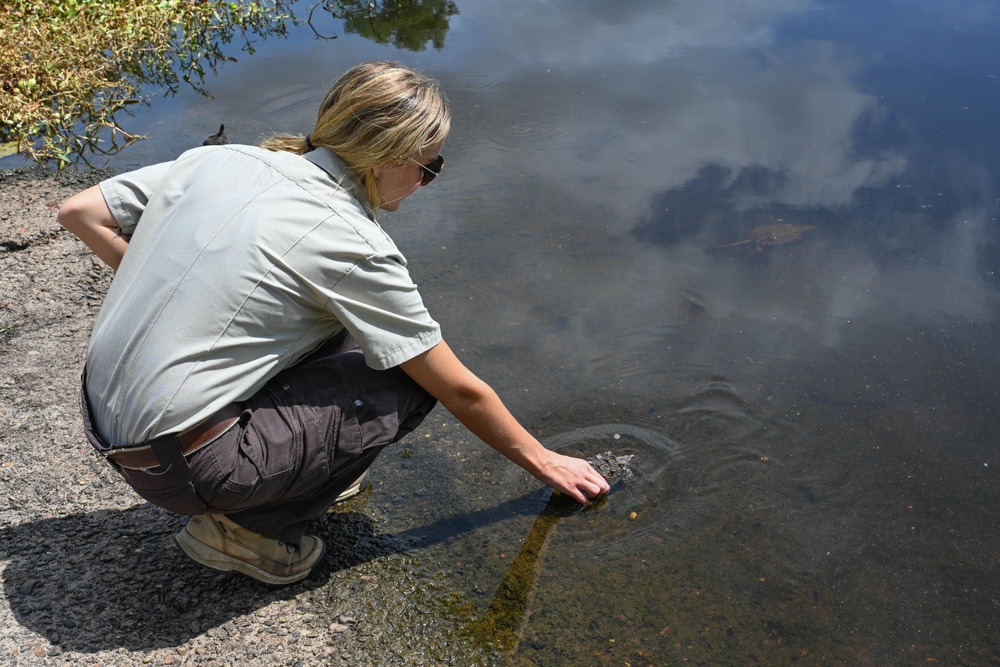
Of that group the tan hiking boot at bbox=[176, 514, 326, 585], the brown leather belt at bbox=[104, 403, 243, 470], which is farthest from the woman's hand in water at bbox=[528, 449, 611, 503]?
the brown leather belt at bbox=[104, 403, 243, 470]

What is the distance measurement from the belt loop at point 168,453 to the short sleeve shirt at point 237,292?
0.02 meters

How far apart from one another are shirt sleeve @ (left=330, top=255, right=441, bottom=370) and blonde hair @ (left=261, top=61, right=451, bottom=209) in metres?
0.25

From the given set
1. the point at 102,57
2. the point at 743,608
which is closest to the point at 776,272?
the point at 743,608

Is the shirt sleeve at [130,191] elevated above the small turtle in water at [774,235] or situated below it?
above

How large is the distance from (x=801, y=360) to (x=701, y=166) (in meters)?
1.47

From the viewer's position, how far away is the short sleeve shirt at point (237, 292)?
1.89m

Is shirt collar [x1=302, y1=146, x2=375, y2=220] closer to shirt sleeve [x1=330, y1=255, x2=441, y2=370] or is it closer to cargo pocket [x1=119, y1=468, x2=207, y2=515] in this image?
shirt sleeve [x1=330, y1=255, x2=441, y2=370]

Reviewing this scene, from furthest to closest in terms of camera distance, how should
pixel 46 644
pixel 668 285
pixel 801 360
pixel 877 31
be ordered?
pixel 877 31, pixel 668 285, pixel 801 360, pixel 46 644

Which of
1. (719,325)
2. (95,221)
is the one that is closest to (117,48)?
→ (95,221)

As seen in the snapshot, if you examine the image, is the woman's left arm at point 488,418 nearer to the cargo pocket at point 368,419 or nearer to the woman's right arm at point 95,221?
the cargo pocket at point 368,419

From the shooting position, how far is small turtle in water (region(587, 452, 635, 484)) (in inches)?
107

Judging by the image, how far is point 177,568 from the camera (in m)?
2.37

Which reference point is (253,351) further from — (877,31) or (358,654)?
(877,31)

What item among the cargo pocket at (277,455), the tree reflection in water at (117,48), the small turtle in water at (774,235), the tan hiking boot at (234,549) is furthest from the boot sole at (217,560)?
the tree reflection in water at (117,48)
